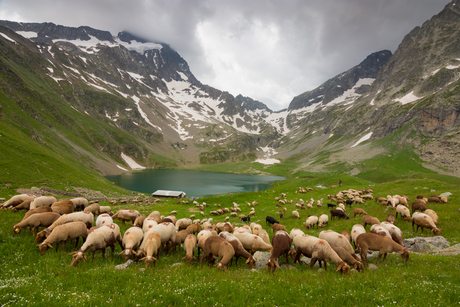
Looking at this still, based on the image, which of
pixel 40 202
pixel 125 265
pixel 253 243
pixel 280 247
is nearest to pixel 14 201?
pixel 40 202

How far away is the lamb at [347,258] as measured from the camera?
36.2 ft

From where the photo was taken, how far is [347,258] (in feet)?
38.1

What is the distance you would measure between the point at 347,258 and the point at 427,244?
821cm

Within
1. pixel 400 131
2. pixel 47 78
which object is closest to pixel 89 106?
pixel 47 78

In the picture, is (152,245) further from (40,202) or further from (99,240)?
(40,202)

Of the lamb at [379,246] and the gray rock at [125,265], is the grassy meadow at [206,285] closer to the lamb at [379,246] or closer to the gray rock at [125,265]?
the gray rock at [125,265]

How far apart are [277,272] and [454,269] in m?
8.76

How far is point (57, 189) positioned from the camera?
42.5 meters

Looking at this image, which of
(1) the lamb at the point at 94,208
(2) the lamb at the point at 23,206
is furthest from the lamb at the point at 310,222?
(2) the lamb at the point at 23,206

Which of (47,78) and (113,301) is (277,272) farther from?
(47,78)

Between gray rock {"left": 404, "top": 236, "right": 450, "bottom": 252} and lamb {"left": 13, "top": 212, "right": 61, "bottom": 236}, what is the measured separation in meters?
28.1

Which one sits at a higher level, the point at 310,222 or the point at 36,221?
the point at 36,221

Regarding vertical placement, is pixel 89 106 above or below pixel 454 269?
above

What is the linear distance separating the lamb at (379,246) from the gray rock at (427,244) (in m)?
4.01
